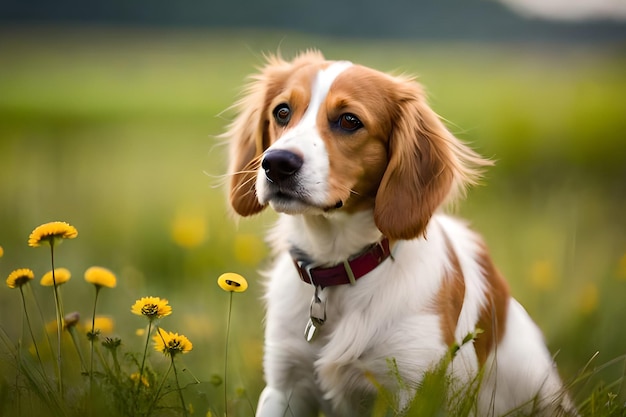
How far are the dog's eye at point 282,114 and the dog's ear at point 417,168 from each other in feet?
1.16

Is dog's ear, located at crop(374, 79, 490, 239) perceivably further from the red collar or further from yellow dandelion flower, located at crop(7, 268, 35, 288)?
yellow dandelion flower, located at crop(7, 268, 35, 288)

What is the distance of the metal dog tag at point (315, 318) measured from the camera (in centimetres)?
244

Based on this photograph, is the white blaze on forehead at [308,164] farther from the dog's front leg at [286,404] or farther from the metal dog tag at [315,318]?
the dog's front leg at [286,404]

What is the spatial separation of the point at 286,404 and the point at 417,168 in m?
0.87

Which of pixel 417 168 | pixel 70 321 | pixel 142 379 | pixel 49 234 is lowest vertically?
pixel 142 379

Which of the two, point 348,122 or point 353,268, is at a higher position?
point 348,122

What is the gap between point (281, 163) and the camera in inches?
87.4

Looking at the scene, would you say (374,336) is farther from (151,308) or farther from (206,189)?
(206,189)

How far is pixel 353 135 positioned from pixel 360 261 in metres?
0.40

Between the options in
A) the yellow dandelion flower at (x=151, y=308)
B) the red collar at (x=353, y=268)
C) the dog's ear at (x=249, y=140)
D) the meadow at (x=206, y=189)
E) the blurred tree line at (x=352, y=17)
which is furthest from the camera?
the blurred tree line at (x=352, y=17)

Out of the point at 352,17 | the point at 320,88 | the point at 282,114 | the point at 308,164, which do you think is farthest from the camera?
the point at 352,17

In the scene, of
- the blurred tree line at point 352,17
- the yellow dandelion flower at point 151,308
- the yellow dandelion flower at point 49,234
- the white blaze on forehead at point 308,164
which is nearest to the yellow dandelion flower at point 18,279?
the yellow dandelion flower at point 49,234

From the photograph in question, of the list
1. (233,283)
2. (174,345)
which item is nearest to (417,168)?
(233,283)

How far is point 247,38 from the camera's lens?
4688mm
